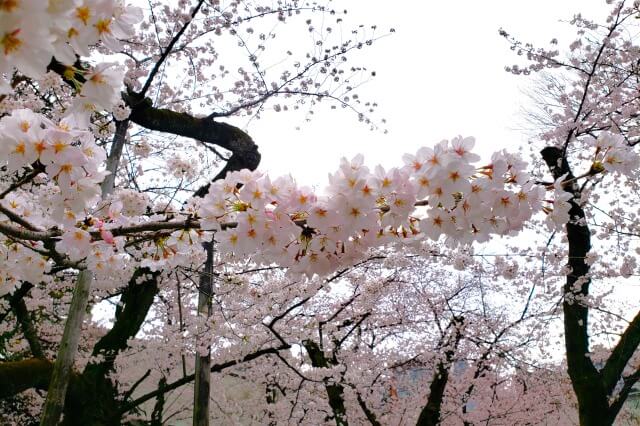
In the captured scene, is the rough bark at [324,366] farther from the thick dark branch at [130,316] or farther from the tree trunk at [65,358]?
the tree trunk at [65,358]

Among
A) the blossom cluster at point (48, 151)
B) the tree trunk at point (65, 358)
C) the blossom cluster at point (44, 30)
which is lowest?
the blossom cluster at point (44, 30)

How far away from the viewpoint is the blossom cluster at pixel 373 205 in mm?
1430

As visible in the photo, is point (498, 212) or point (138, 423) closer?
point (498, 212)

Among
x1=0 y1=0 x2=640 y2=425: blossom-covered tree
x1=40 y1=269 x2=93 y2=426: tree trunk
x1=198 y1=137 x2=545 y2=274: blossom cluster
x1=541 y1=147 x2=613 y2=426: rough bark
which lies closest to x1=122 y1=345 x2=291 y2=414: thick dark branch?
x1=0 y1=0 x2=640 y2=425: blossom-covered tree

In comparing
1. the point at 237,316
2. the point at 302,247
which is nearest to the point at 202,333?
the point at 237,316

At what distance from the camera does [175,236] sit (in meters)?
2.01

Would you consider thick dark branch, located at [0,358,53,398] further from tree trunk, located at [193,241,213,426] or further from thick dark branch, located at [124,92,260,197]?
thick dark branch, located at [124,92,260,197]

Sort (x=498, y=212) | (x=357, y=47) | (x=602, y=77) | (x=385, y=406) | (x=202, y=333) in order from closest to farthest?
(x=498, y=212) < (x=202, y=333) < (x=357, y=47) < (x=602, y=77) < (x=385, y=406)

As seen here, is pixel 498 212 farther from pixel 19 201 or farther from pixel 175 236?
pixel 19 201

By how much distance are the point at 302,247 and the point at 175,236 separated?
70 cm

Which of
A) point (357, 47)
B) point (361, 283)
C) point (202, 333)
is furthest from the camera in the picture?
point (361, 283)

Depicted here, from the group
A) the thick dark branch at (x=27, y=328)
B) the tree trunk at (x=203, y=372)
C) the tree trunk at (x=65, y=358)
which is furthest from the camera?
the thick dark branch at (x=27, y=328)

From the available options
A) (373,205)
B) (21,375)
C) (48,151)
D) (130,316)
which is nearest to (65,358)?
(21,375)

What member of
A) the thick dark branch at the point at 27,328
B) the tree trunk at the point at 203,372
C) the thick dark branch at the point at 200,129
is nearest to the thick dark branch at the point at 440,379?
the tree trunk at the point at 203,372
